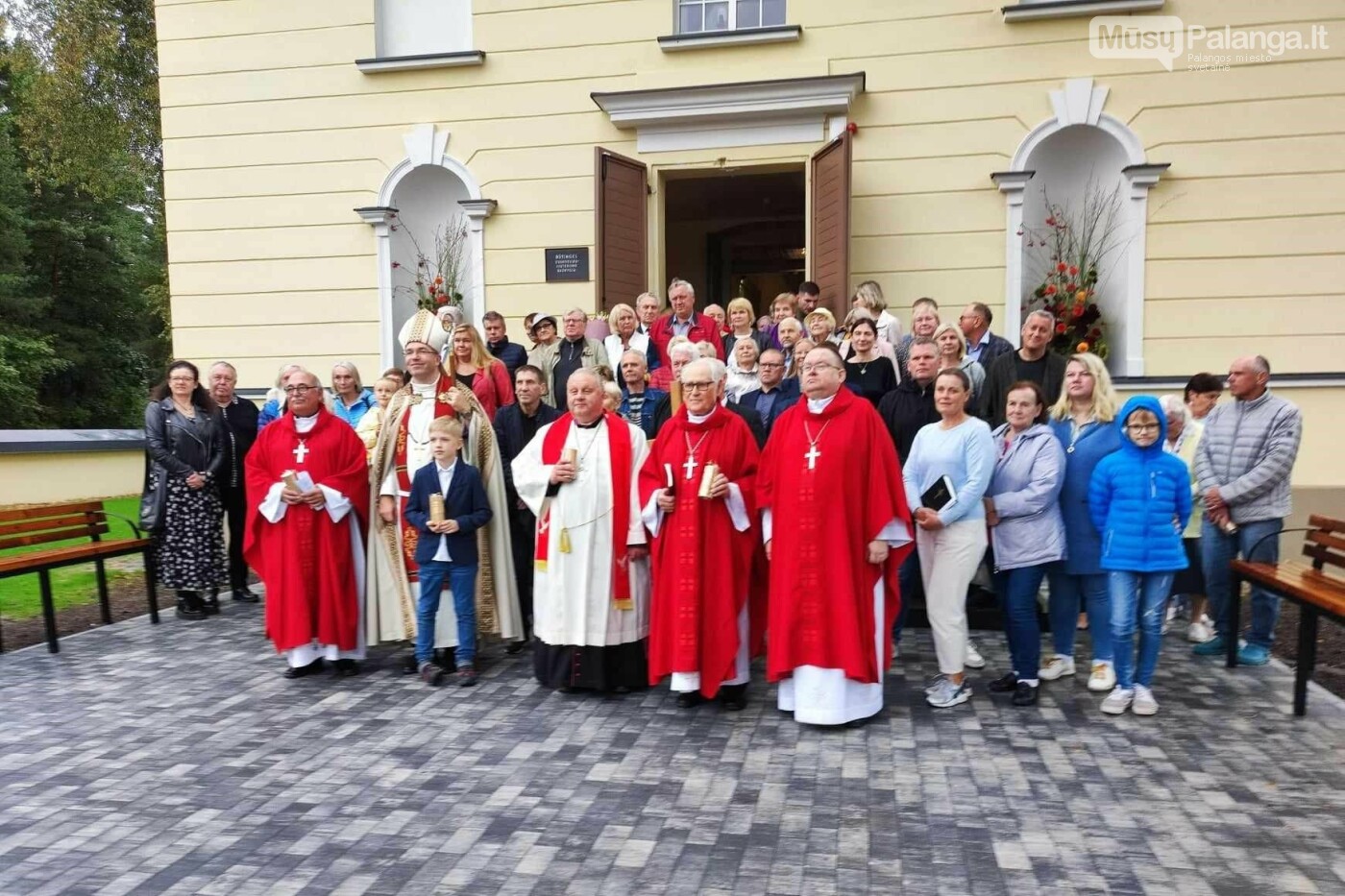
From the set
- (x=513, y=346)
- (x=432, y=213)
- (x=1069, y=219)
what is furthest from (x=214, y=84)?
(x=1069, y=219)

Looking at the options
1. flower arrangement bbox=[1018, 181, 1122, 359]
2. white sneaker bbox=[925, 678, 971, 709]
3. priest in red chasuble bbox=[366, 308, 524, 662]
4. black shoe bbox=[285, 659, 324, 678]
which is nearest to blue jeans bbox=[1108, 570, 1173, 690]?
white sneaker bbox=[925, 678, 971, 709]

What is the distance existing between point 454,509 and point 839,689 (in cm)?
239

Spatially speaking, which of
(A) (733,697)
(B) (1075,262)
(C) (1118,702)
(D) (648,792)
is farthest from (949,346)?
(B) (1075,262)

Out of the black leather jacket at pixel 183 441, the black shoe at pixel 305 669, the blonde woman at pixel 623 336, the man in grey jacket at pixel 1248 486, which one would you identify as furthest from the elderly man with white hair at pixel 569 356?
the man in grey jacket at pixel 1248 486

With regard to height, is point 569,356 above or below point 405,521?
above

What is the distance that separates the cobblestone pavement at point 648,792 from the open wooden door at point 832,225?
4.74 meters

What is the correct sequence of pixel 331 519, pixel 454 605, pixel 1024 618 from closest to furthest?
pixel 1024 618
pixel 454 605
pixel 331 519

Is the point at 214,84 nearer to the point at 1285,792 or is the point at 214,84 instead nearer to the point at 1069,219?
the point at 1069,219

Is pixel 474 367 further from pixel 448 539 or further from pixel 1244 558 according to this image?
pixel 1244 558

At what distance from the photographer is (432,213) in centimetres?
1105

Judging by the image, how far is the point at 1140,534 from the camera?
15.3 ft

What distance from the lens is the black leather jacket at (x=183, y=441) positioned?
7.07 meters

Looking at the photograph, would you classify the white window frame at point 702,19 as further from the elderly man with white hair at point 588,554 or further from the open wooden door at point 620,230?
the elderly man with white hair at point 588,554

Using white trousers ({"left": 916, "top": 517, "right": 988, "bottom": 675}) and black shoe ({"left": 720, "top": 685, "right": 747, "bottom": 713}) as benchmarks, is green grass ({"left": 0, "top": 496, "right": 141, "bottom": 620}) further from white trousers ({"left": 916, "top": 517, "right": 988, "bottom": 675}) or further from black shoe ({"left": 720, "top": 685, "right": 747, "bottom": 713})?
white trousers ({"left": 916, "top": 517, "right": 988, "bottom": 675})
